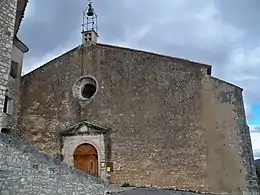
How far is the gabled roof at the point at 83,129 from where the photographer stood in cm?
1300

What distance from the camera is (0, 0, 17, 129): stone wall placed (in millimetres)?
6435

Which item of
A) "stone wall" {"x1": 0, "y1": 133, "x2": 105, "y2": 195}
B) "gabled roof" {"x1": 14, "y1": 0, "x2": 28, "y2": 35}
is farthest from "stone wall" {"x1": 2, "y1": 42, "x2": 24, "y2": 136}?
"stone wall" {"x1": 0, "y1": 133, "x2": 105, "y2": 195}

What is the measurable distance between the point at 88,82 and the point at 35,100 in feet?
8.35

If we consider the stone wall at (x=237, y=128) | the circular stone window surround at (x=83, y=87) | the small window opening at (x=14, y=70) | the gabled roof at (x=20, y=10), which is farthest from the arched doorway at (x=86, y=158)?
the gabled roof at (x=20, y=10)

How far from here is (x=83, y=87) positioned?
1425 centimetres

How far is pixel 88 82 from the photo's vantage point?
1407 centimetres

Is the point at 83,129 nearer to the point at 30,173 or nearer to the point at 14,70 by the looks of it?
the point at 14,70

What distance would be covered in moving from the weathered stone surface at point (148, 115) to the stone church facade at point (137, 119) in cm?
3

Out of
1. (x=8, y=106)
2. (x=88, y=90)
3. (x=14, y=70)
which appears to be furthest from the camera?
(x=88, y=90)

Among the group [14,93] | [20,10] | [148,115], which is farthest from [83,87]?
[20,10]

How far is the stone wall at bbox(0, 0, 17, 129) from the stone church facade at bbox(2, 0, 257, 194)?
6716mm

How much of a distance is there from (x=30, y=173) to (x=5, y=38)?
2.82m

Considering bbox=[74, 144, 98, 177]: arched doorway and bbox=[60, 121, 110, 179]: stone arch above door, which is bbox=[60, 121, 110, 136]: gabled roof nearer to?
bbox=[60, 121, 110, 179]: stone arch above door

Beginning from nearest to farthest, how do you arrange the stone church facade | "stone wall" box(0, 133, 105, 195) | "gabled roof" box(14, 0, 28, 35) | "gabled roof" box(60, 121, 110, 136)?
1. "stone wall" box(0, 133, 105, 195)
2. the stone church facade
3. "gabled roof" box(14, 0, 28, 35)
4. "gabled roof" box(60, 121, 110, 136)
